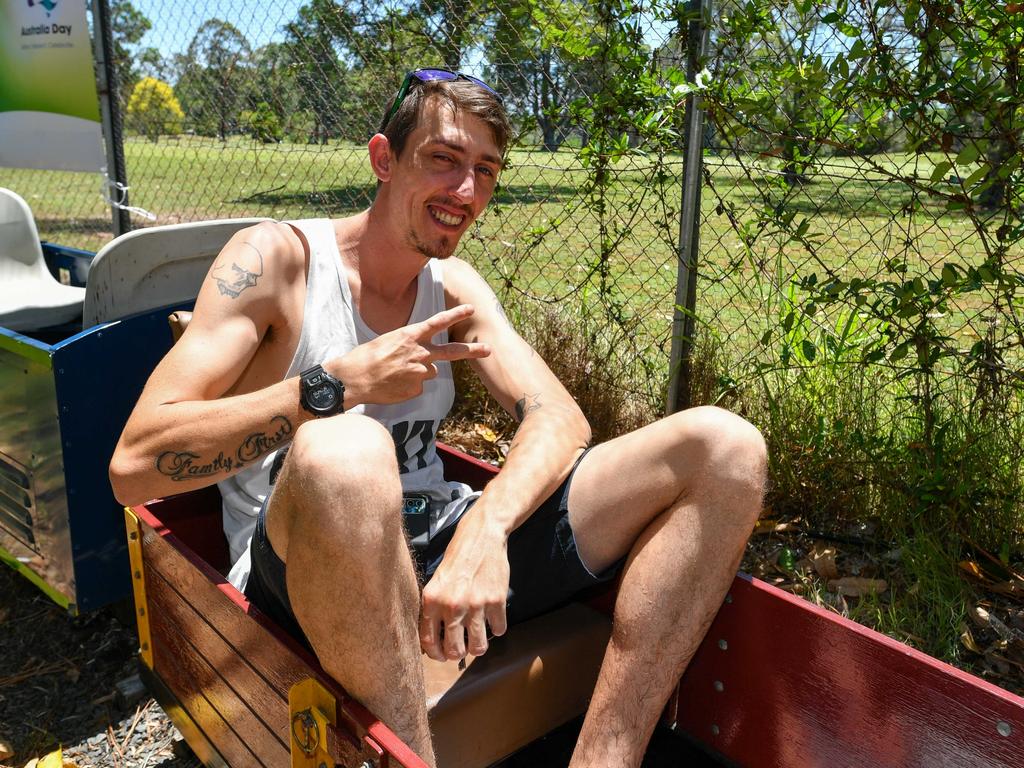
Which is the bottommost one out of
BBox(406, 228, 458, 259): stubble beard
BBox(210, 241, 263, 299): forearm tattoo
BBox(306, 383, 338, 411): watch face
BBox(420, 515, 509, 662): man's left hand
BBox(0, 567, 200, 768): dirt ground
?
BBox(0, 567, 200, 768): dirt ground

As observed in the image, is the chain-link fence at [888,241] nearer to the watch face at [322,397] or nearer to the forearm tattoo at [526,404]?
the forearm tattoo at [526,404]

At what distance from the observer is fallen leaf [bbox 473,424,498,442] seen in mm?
3697

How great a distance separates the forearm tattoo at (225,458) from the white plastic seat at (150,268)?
0.94 metres

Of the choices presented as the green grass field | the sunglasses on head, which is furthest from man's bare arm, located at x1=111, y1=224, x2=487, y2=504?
the green grass field

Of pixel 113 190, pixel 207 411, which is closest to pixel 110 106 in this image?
pixel 113 190

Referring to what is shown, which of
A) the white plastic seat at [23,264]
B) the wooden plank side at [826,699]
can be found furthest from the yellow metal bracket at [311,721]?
the white plastic seat at [23,264]

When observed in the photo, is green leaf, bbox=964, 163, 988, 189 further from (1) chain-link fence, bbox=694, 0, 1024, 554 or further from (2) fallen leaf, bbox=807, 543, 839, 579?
(2) fallen leaf, bbox=807, 543, 839, 579

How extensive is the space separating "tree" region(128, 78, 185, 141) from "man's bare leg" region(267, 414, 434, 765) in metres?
6.49

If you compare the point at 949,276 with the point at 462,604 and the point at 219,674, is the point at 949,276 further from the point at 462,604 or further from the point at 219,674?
the point at 219,674

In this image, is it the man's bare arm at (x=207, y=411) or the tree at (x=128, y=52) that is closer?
the man's bare arm at (x=207, y=411)

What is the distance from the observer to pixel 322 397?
1.71 m

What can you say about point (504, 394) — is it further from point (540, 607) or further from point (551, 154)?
point (551, 154)

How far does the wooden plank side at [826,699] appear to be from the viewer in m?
1.46

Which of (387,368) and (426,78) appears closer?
(387,368)
